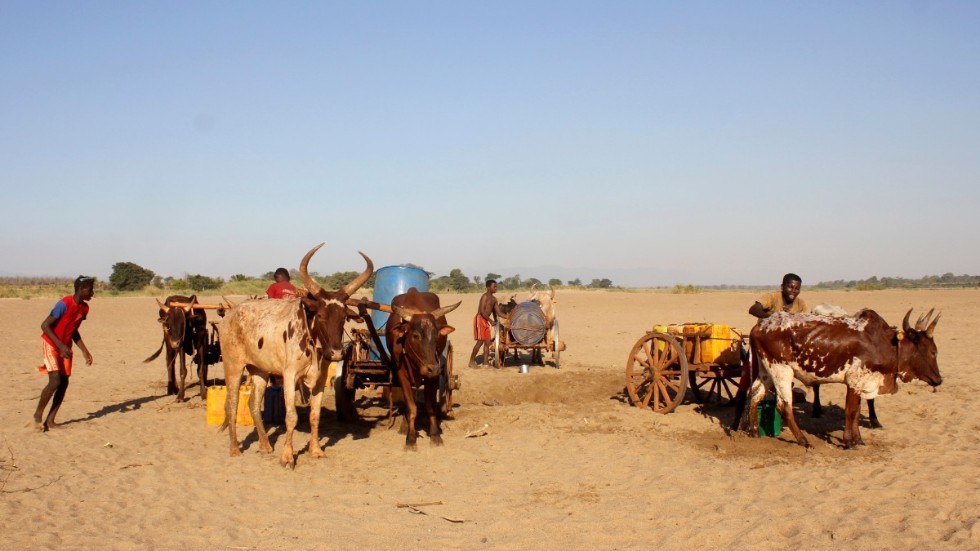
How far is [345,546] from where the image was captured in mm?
6199

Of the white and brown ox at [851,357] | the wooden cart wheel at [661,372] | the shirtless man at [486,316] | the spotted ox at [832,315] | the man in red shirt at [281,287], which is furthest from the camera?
the shirtless man at [486,316]

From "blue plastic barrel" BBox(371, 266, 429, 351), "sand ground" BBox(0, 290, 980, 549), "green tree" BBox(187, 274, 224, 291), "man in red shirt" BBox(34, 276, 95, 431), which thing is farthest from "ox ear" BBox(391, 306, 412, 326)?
"green tree" BBox(187, 274, 224, 291)

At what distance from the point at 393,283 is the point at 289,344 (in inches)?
186

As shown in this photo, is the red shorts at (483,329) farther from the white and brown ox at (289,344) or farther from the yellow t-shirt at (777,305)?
the white and brown ox at (289,344)

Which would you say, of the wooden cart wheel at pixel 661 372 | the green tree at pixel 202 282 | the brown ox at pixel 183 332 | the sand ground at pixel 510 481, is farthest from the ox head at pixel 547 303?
the green tree at pixel 202 282

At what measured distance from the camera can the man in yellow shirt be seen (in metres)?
10.5

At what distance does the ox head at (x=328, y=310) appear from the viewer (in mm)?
8469

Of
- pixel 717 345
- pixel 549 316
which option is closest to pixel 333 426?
pixel 717 345

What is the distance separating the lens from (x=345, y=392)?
431 inches

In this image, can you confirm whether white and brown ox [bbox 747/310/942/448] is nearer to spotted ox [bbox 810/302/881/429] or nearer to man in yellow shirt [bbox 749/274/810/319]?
spotted ox [bbox 810/302/881/429]

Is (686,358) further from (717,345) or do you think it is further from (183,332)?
(183,332)

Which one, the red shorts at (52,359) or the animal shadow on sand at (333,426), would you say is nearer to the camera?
the red shorts at (52,359)

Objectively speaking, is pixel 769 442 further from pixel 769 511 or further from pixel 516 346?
pixel 516 346

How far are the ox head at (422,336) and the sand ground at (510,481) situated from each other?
1166mm
